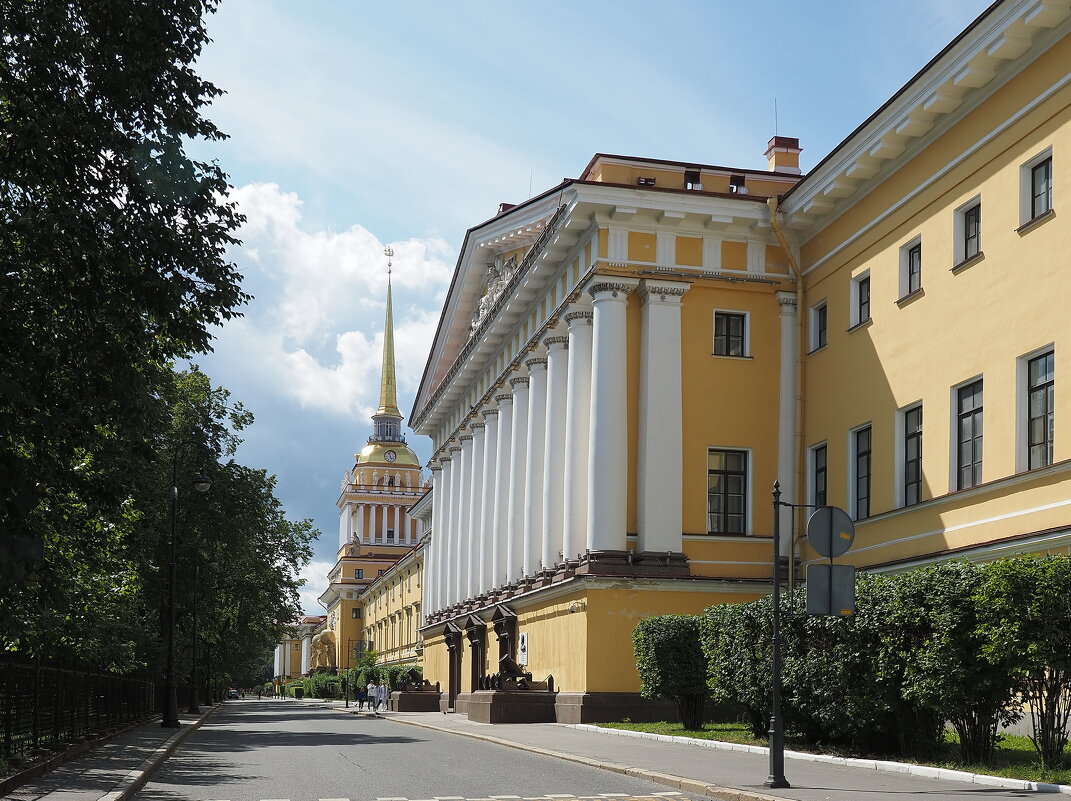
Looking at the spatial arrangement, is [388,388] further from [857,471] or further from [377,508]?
[857,471]

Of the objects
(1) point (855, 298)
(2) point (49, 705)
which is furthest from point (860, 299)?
(2) point (49, 705)

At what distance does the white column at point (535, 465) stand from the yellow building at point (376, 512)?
4310 inches

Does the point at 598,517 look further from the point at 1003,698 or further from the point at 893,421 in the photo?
the point at 1003,698

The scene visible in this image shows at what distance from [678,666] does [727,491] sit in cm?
776

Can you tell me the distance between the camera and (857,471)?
29297 mm

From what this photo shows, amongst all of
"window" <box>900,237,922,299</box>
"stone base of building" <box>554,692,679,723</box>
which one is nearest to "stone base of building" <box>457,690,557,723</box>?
"stone base of building" <box>554,692,679,723</box>

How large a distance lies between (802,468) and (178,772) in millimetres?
18145

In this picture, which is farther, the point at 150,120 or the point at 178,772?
the point at 178,772

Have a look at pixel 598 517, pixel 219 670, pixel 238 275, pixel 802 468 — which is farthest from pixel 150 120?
pixel 219 670

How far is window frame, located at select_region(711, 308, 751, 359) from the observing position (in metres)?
32.8

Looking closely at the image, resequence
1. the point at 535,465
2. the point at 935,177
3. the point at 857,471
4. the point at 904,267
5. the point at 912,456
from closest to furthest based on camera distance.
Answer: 1. the point at 935,177
2. the point at 912,456
3. the point at 904,267
4. the point at 857,471
5. the point at 535,465

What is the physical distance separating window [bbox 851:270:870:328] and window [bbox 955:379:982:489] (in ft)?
15.6

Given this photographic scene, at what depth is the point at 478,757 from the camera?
68.5ft

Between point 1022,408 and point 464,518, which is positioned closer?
point 1022,408
